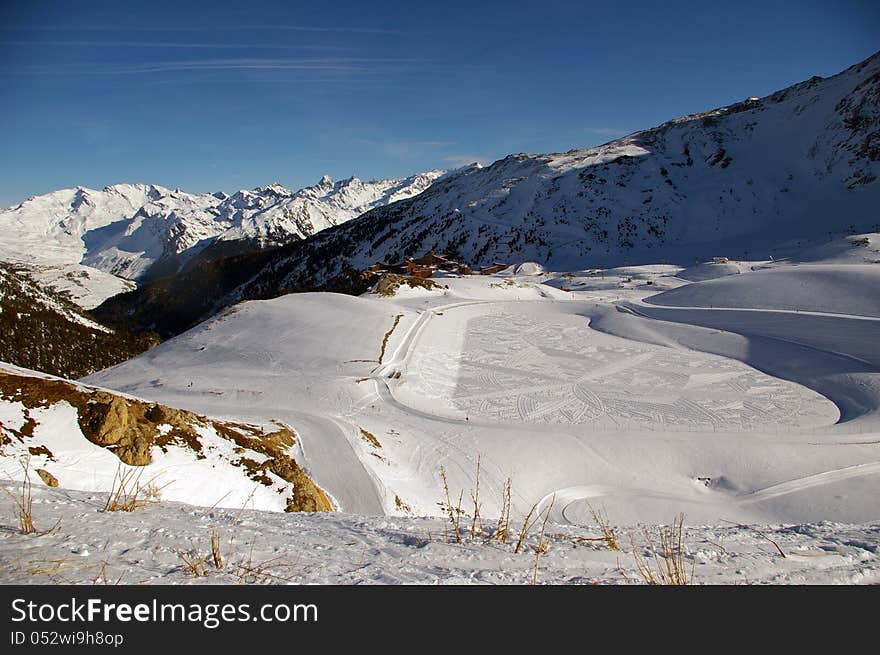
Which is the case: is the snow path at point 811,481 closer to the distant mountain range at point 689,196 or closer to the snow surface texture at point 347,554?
the snow surface texture at point 347,554

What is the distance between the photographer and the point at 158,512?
5.09 meters

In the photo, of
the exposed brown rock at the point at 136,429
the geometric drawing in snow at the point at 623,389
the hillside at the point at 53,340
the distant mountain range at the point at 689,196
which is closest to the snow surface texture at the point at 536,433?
the geometric drawing in snow at the point at 623,389

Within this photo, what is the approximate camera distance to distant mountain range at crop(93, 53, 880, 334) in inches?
2729

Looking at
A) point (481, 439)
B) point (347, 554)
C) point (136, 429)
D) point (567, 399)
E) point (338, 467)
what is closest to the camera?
point (347, 554)

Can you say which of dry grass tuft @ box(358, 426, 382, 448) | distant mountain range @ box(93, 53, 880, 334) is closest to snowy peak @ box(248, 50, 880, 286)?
distant mountain range @ box(93, 53, 880, 334)

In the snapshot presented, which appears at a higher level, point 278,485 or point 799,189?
point 799,189

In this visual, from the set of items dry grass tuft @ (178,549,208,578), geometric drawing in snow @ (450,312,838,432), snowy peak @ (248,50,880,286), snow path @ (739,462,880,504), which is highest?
snowy peak @ (248,50,880,286)

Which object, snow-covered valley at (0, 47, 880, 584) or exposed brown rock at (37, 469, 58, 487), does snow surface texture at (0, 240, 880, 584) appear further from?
exposed brown rock at (37, 469, 58, 487)

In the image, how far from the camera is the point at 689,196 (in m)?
82.9

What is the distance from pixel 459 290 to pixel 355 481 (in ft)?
123

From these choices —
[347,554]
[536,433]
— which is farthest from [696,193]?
[347,554]

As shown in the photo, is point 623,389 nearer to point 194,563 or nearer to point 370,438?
point 370,438
